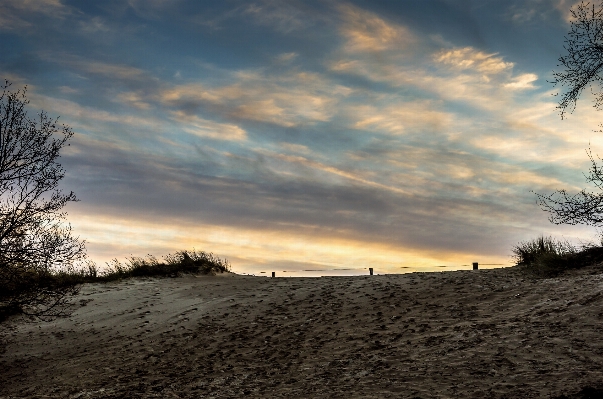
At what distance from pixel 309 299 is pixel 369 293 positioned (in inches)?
63.7

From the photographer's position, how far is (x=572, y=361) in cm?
830

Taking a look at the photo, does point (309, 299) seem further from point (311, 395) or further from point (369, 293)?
point (311, 395)

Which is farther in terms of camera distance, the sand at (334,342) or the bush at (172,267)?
the bush at (172,267)

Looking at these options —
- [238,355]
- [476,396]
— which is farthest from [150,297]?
[476,396]

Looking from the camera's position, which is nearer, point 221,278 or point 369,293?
point 369,293

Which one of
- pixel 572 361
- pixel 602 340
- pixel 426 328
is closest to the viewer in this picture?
pixel 572 361

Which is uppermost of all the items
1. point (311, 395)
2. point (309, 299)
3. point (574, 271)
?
point (574, 271)

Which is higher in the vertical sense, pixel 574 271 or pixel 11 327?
pixel 574 271

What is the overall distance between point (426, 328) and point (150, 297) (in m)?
9.91

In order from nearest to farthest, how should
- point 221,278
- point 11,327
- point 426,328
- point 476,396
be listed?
point 476,396 → point 426,328 → point 11,327 → point 221,278

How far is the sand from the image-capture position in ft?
27.7

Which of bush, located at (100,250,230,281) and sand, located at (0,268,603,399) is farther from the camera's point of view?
bush, located at (100,250,230,281)

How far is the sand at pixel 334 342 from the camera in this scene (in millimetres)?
8445

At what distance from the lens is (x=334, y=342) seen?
432 inches
